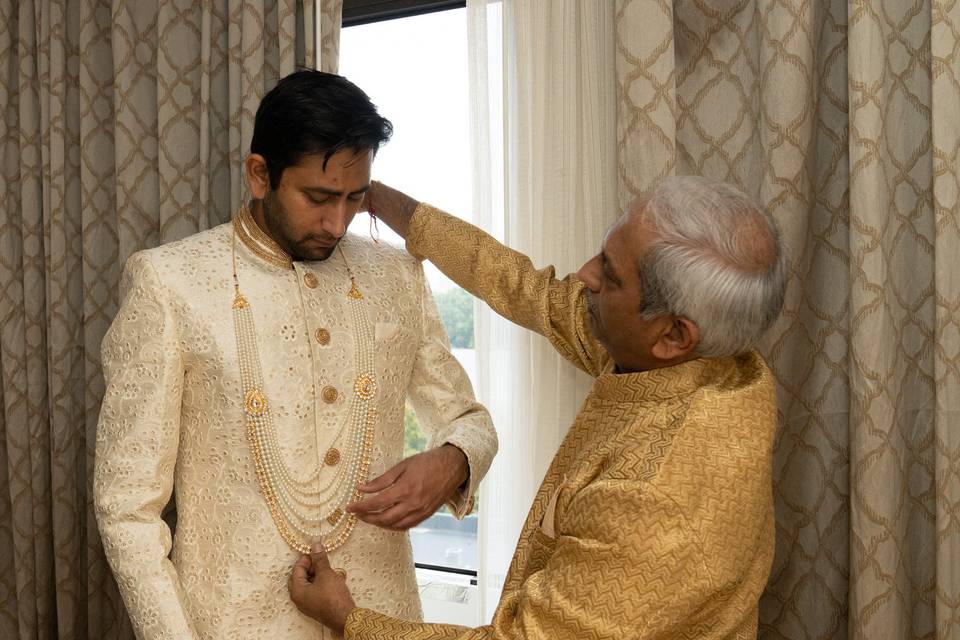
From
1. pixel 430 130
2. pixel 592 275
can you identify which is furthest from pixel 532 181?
pixel 592 275

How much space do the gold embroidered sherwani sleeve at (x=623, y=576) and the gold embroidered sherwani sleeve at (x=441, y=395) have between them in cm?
46

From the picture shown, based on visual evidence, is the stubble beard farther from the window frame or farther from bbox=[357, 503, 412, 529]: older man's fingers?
the window frame

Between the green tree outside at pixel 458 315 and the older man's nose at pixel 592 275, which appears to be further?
the green tree outside at pixel 458 315

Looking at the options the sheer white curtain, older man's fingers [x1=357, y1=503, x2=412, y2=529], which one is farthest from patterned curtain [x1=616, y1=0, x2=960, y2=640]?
older man's fingers [x1=357, y1=503, x2=412, y2=529]

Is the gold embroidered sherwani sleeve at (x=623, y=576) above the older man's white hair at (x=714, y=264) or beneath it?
beneath

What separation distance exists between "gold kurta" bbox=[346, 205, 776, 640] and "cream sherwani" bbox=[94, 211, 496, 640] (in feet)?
0.76

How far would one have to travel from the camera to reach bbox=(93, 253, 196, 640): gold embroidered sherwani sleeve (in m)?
1.48

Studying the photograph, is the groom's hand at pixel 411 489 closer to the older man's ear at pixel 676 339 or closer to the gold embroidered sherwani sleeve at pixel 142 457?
the gold embroidered sherwani sleeve at pixel 142 457

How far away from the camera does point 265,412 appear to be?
158 centimetres

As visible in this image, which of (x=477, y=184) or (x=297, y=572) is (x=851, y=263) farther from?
(x=297, y=572)

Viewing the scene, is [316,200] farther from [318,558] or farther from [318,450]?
[318,558]

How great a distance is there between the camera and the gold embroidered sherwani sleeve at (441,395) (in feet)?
5.81

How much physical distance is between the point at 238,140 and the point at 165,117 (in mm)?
281

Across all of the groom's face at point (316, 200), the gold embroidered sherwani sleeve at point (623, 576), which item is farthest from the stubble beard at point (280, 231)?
the gold embroidered sherwani sleeve at point (623, 576)
